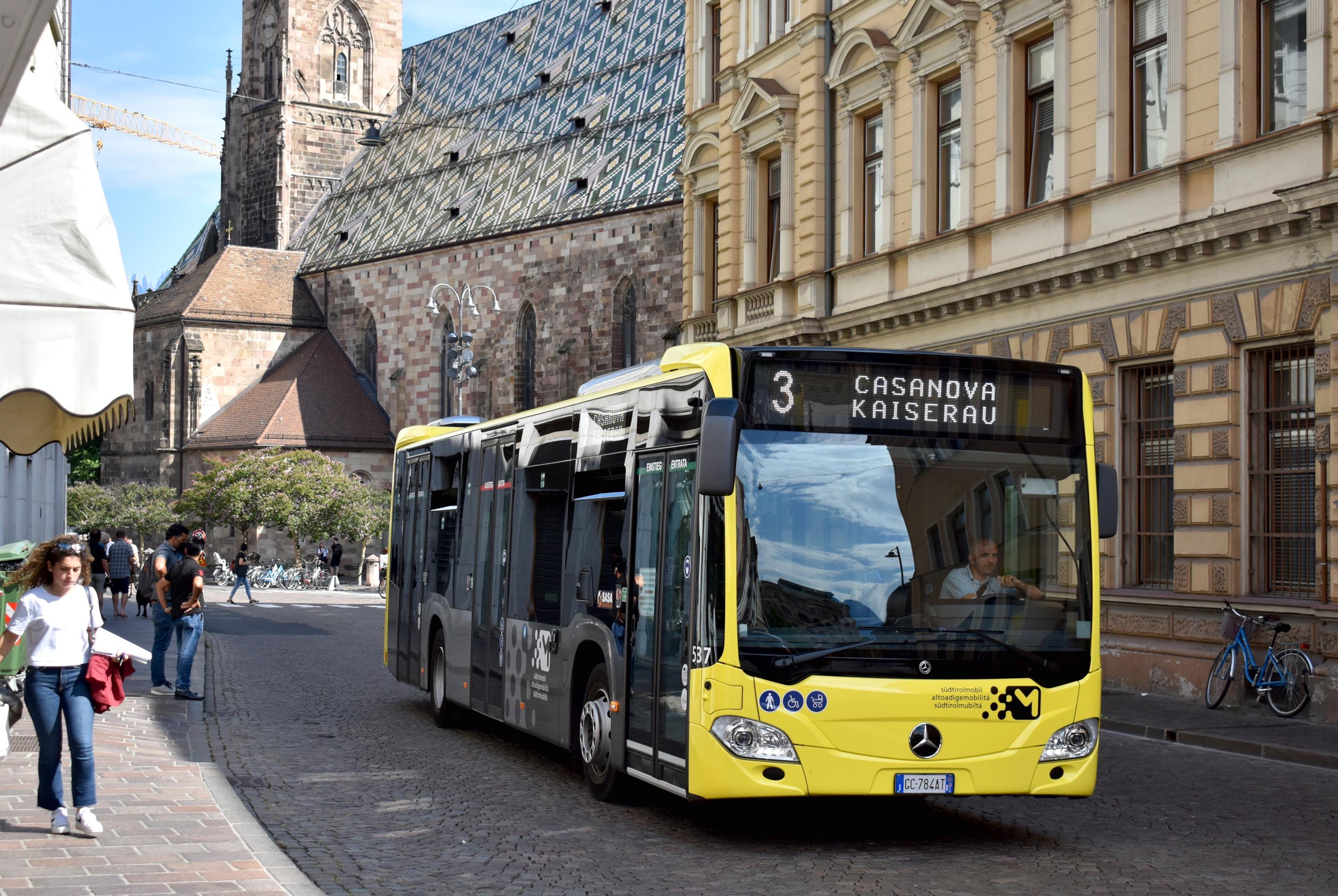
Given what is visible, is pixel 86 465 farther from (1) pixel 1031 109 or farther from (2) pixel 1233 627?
(2) pixel 1233 627

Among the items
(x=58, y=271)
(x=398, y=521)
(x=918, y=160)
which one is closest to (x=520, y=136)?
(x=918, y=160)

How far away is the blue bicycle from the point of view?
16516mm

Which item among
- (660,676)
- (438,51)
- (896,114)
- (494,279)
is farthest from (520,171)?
(660,676)

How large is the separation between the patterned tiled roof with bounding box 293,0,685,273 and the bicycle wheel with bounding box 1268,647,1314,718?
40.8 meters

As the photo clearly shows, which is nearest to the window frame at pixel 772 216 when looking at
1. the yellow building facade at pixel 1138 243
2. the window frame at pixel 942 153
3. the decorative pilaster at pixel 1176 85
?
the yellow building facade at pixel 1138 243

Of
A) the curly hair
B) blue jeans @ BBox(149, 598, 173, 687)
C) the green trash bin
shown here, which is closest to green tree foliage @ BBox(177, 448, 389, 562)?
blue jeans @ BBox(149, 598, 173, 687)

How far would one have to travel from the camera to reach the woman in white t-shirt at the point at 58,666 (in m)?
9.09

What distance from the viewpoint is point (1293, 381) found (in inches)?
690

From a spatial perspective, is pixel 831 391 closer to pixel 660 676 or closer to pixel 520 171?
pixel 660 676

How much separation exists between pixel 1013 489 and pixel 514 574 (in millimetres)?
4788

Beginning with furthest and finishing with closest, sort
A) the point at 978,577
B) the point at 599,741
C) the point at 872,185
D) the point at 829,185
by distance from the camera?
the point at 829,185 < the point at 872,185 < the point at 599,741 < the point at 978,577

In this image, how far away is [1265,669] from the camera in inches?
661

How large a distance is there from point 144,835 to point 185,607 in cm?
855

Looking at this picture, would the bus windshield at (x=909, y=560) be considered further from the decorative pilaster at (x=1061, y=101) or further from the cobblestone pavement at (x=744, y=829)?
the decorative pilaster at (x=1061, y=101)
